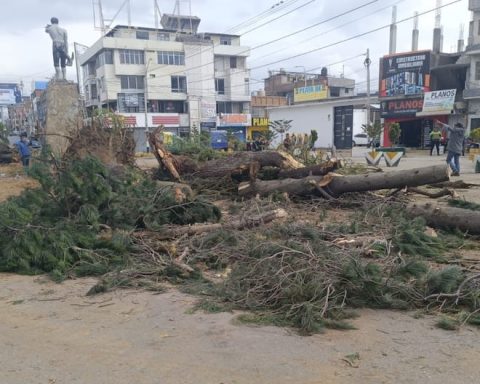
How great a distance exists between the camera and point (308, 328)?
366 cm

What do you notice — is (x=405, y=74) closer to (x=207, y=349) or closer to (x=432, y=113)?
(x=432, y=113)

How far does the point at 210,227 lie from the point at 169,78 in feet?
167

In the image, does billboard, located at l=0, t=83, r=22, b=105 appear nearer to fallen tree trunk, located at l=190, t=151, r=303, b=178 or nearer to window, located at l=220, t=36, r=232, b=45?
window, located at l=220, t=36, r=232, b=45

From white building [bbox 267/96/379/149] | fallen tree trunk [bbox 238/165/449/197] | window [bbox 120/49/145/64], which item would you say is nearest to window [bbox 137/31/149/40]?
window [bbox 120/49/145/64]

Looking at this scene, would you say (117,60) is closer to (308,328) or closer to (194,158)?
(194,158)

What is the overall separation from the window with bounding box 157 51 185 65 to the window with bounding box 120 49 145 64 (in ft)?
6.85

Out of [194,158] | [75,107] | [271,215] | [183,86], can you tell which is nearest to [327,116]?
[183,86]

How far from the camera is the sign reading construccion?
108 feet

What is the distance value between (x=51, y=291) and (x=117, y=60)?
169 feet

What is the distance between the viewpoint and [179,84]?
55.8m

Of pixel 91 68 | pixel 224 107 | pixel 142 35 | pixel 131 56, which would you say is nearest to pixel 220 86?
pixel 224 107

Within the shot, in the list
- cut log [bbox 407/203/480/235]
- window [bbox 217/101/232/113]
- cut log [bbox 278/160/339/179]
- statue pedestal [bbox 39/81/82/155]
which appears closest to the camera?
cut log [bbox 407/203/480/235]

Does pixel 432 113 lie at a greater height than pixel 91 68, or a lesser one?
lesser

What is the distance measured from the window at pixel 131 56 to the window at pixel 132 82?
71.3 inches
